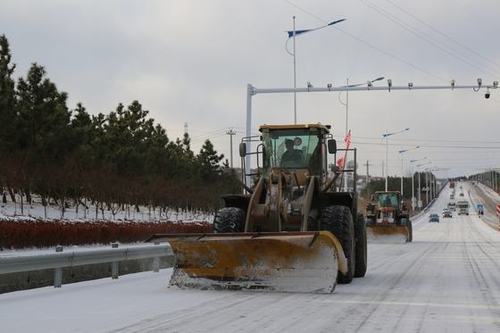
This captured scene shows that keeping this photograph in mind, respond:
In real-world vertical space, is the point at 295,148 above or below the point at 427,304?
above

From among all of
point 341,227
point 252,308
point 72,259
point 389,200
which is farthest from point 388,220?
point 252,308

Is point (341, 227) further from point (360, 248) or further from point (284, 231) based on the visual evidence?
point (360, 248)

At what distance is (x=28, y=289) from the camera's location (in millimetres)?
12531

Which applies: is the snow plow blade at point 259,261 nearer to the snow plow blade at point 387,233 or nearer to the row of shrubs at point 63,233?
the row of shrubs at point 63,233

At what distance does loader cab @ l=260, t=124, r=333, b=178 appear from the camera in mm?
14086

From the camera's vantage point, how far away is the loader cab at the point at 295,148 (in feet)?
46.2

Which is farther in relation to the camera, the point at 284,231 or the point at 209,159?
the point at 209,159

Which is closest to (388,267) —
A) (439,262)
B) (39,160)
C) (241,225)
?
(439,262)

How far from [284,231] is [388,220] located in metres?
27.9

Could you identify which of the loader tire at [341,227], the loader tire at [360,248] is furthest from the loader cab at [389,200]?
the loader tire at [341,227]

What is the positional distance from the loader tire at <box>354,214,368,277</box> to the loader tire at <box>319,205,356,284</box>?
1.55 meters

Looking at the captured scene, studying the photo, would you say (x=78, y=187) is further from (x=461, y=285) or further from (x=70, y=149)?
(x=461, y=285)

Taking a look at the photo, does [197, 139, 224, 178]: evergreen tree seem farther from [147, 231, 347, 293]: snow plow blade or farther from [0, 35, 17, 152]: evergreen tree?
[147, 231, 347, 293]: snow plow blade

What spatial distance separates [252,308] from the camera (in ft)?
31.4
